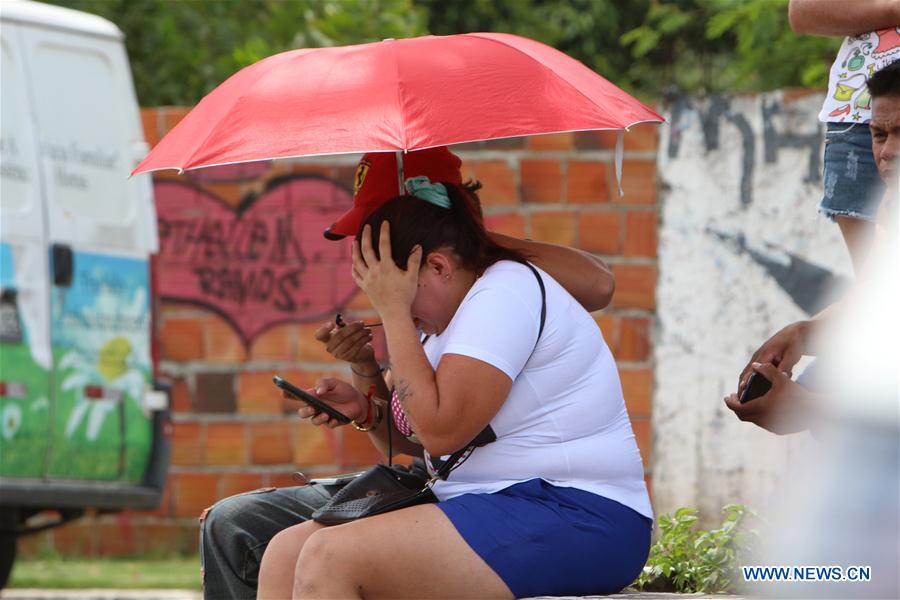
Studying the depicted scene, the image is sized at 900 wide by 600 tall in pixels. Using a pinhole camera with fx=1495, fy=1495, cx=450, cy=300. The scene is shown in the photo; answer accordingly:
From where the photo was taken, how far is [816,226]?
6832 millimetres

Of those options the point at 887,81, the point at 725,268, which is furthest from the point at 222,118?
the point at 725,268

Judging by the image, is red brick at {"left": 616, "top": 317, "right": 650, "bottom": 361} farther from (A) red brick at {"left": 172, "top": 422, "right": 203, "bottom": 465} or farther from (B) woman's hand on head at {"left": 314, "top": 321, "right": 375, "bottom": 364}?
(B) woman's hand on head at {"left": 314, "top": 321, "right": 375, "bottom": 364}

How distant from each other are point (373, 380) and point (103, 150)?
330 centimetres

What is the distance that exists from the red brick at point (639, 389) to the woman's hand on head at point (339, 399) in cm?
345

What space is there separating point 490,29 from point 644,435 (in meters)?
5.19

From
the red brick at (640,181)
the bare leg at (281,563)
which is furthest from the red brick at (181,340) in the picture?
the bare leg at (281,563)

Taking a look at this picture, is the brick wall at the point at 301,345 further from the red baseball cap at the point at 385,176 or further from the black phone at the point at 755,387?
the black phone at the point at 755,387

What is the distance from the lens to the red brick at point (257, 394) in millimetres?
7336

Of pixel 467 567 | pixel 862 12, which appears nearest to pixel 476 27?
pixel 862 12

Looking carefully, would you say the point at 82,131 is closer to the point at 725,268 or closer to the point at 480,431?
the point at 725,268

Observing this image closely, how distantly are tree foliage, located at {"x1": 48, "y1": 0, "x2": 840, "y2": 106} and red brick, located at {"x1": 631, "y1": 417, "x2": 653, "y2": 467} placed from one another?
83.3 inches

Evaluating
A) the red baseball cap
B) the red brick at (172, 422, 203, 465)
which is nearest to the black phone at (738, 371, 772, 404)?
the red baseball cap

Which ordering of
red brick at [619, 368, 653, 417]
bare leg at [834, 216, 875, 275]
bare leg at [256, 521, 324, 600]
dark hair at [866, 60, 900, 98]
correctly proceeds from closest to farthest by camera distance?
dark hair at [866, 60, 900, 98], bare leg at [256, 521, 324, 600], bare leg at [834, 216, 875, 275], red brick at [619, 368, 653, 417]

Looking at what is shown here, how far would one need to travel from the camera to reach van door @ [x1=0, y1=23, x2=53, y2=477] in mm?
6074
